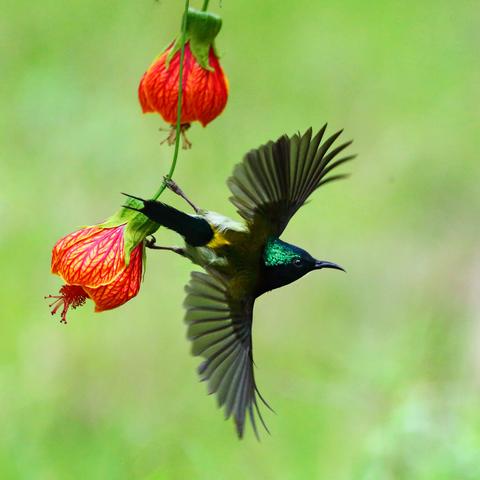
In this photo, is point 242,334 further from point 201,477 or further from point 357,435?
point 357,435

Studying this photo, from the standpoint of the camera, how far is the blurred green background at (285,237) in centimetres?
449

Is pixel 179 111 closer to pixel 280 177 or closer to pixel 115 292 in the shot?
pixel 280 177

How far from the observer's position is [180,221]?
9.03ft

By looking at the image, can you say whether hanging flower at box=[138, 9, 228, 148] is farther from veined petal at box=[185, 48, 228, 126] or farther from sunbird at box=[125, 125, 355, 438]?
sunbird at box=[125, 125, 355, 438]

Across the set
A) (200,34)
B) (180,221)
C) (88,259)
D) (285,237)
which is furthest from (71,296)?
(285,237)

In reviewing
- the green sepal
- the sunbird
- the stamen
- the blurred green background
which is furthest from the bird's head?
the blurred green background

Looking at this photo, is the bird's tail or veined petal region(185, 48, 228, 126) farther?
veined petal region(185, 48, 228, 126)

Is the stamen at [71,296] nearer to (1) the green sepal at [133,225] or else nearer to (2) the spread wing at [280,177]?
(1) the green sepal at [133,225]

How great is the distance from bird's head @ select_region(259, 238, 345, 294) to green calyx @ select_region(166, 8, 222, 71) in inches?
16.2

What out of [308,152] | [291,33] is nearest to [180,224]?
[308,152]

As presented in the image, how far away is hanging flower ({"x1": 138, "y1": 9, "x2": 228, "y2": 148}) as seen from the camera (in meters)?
2.88

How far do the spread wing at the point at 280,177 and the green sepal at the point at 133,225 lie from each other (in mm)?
174

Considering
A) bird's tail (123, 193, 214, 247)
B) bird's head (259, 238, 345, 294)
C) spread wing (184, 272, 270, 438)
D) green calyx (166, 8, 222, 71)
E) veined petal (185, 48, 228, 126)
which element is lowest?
spread wing (184, 272, 270, 438)

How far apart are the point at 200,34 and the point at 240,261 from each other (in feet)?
1.57
